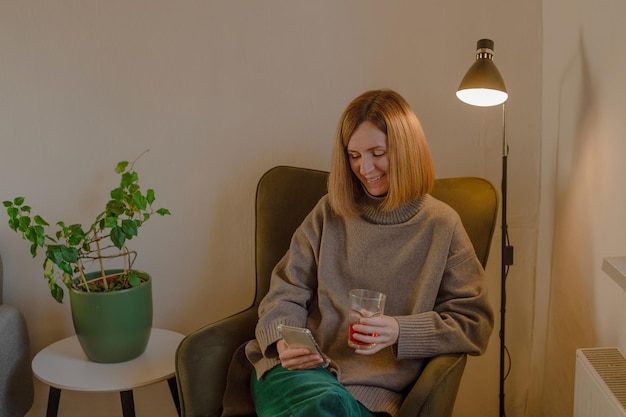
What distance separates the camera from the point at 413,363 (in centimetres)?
148

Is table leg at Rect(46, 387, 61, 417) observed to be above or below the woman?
below

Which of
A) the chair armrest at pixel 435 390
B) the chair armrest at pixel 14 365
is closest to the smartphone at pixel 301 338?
the chair armrest at pixel 435 390

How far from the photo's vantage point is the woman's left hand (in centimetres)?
136

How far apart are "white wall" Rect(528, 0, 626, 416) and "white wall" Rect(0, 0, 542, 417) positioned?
3.8 inches

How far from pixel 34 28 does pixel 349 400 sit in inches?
60.2

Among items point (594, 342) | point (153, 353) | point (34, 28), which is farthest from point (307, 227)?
point (34, 28)

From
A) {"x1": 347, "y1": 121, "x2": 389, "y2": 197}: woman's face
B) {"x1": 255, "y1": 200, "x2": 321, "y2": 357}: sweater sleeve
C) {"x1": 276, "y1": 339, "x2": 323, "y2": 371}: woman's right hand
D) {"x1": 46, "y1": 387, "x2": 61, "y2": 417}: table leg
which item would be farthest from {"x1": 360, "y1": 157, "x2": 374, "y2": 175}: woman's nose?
{"x1": 46, "y1": 387, "x2": 61, "y2": 417}: table leg

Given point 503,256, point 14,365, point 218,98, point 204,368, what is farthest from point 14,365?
point 503,256

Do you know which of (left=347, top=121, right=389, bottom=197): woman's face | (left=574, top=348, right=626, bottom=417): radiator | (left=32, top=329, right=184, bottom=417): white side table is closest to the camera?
(left=574, top=348, right=626, bottom=417): radiator

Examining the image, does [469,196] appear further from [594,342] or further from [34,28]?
[34,28]

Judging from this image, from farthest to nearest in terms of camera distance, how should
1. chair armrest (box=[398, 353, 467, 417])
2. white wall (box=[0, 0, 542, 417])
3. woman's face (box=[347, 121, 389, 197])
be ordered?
white wall (box=[0, 0, 542, 417])
woman's face (box=[347, 121, 389, 197])
chair armrest (box=[398, 353, 467, 417])

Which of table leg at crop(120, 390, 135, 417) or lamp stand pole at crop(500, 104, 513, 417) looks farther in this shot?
lamp stand pole at crop(500, 104, 513, 417)

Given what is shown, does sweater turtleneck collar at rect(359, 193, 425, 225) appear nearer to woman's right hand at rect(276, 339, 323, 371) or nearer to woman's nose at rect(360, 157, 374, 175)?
woman's nose at rect(360, 157, 374, 175)

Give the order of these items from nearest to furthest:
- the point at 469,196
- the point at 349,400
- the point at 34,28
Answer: the point at 349,400 → the point at 469,196 → the point at 34,28
